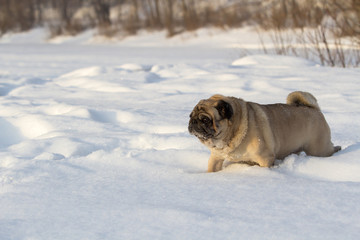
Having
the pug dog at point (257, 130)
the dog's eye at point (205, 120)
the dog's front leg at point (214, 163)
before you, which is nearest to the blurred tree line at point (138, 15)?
the pug dog at point (257, 130)

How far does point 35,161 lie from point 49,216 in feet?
3.22

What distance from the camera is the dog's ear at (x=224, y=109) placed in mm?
2562

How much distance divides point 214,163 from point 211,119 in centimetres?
42

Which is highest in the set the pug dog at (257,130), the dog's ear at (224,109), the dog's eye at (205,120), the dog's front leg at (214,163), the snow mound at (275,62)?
the dog's ear at (224,109)

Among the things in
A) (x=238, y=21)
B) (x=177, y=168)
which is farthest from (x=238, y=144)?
(x=238, y=21)

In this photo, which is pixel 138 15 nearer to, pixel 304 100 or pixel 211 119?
pixel 304 100

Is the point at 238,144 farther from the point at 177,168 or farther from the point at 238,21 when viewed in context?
the point at 238,21

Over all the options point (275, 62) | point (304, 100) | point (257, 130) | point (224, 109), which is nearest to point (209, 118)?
point (224, 109)

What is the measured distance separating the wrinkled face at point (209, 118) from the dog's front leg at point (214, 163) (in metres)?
0.23

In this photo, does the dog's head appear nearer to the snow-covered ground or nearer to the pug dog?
the pug dog

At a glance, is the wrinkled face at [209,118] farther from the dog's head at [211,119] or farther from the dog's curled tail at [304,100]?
the dog's curled tail at [304,100]

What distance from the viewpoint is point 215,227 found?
1816 mm

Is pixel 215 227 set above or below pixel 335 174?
above

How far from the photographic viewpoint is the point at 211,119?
8.29ft
